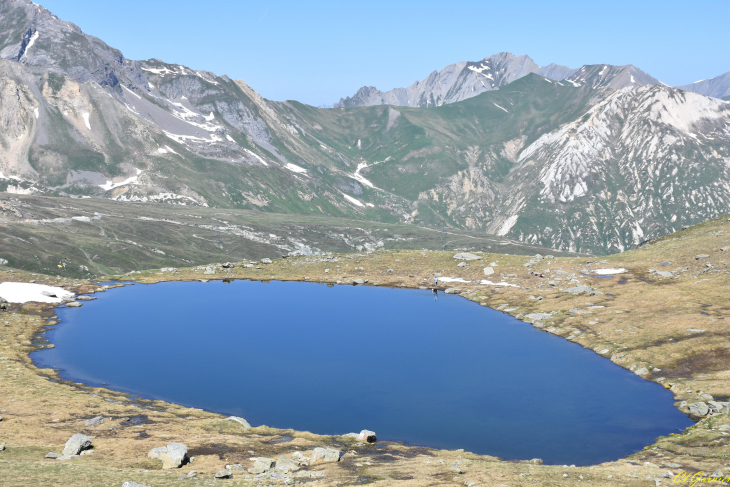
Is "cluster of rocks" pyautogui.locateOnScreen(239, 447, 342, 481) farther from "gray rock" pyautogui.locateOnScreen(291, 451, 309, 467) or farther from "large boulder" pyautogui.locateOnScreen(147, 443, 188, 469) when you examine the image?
"large boulder" pyautogui.locateOnScreen(147, 443, 188, 469)

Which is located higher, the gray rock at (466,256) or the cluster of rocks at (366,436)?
the gray rock at (466,256)

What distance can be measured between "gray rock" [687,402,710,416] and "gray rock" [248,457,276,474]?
119 feet

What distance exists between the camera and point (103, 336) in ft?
235

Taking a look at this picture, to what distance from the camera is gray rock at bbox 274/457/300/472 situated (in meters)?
31.0

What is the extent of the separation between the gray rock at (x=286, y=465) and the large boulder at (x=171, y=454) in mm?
5573

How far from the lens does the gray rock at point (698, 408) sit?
45031 millimetres

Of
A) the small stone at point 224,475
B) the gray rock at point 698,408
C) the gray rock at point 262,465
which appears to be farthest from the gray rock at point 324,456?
the gray rock at point 698,408

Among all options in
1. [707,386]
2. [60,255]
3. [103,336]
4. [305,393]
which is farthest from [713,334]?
[60,255]

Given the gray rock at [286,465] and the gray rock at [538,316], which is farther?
the gray rock at [538,316]

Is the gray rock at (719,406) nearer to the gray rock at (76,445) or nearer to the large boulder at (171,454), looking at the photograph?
the large boulder at (171,454)

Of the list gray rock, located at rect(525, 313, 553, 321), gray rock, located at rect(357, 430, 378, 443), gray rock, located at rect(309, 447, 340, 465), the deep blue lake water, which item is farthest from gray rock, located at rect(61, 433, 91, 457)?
gray rock, located at rect(525, 313, 553, 321)

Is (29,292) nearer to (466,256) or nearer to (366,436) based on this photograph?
(366,436)

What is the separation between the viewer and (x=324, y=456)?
3338 centimetres

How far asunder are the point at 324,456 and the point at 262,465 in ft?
13.7
